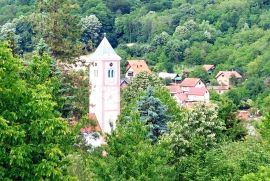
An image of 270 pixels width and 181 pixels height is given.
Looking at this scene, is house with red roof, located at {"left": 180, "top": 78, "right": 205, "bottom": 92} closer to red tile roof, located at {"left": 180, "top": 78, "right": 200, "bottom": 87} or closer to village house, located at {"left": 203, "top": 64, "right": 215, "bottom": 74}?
red tile roof, located at {"left": 180, "top": 78, "right": 200, "bottom": 87}

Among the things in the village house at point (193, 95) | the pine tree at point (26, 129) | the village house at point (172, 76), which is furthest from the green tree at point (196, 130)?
the village house at point (172, 76)

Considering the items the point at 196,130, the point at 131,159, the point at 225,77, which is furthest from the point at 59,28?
the point at 225,77

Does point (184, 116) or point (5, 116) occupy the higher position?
point (5, 116)

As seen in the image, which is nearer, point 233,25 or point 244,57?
point 244,57

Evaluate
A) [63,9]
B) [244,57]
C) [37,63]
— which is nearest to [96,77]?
[63,9]

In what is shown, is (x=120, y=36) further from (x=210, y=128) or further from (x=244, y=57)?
(x=210, y=128)
